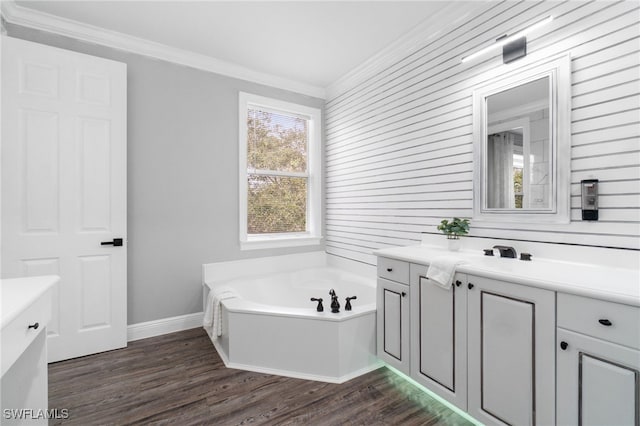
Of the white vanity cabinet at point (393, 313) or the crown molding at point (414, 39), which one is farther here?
the crown molding at point (414, 39)

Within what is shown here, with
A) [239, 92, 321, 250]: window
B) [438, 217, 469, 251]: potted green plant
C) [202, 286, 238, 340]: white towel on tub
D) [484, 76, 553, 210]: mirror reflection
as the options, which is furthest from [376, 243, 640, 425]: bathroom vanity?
[239, 92, 321, 250]: window

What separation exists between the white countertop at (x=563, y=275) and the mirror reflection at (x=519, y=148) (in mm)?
381

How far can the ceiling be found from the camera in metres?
2.27

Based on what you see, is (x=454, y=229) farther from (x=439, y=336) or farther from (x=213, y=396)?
(x=213, y=396)

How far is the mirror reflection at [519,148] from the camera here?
177 cm

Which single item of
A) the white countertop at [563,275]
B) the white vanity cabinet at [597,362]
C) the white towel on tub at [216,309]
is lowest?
the white towel on tub at [216,309]

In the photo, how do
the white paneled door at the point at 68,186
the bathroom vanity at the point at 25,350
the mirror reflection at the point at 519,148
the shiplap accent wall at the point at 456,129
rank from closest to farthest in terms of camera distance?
the bathroom vanity at the point at 25,350 → the shiplap accent wall at the point at 456,129 → the mirror reflection at the point at 519,148 → the white paneled door at the point at 68,186

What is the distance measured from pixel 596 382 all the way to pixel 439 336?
74cm

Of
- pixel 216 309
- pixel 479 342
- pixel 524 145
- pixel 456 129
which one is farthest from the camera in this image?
pixel 216 309

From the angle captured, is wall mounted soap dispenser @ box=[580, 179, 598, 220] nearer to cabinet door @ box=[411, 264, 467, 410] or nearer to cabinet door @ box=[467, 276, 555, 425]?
cabinet door @ box=[467, 276, 555, 425]

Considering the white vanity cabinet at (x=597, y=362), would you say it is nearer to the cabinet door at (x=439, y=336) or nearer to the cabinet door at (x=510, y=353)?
the cabinet door at (x=510, y=353)

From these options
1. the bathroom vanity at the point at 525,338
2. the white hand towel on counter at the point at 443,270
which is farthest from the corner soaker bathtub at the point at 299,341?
the white hand towel on counter at the point at 443,270

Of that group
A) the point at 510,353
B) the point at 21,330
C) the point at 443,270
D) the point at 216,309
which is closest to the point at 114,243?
the point at 216,309

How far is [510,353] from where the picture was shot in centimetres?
142
